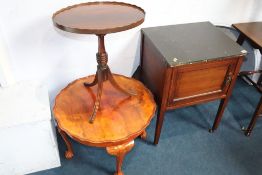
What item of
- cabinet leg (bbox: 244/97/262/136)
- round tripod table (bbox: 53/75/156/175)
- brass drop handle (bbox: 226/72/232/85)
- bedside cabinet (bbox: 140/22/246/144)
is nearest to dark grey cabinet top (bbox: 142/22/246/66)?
bedside cabinet (bbox: 140/22/246/144)

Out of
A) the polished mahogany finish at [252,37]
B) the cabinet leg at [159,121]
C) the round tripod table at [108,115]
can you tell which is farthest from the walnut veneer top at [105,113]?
the polished mahogany finish at [252,37]

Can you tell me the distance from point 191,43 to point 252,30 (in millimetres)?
539

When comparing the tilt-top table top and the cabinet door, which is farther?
the cabinet door

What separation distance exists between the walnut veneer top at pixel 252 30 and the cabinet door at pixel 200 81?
12.1 inches

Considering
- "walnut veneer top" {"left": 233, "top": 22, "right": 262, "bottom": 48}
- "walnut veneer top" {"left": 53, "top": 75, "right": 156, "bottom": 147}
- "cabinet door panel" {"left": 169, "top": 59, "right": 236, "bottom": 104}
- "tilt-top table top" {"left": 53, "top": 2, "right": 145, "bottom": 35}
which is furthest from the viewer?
"walnut veneer top" {"left": 233, "top": 22, "right": 262, "bottom": 48}

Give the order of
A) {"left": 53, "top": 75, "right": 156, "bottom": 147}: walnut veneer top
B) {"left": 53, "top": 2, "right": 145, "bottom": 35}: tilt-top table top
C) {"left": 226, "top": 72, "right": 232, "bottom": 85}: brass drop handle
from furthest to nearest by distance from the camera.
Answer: {"left": 226, "top": 72, "right": 232, "bottom": 85}: brass drop handle, {"left": 53, "top": 75, "right": 156, "bottom": 147}: walnut veneer top, {"left": 53, "top": 2, "right": 145, "bottom": 35}: tilt-top table top

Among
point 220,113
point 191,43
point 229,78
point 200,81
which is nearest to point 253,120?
point 220,113

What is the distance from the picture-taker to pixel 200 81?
141 cm

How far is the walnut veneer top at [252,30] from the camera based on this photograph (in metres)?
1.58

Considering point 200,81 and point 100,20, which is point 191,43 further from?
point 100,20

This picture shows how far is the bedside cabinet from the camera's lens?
1310 mm

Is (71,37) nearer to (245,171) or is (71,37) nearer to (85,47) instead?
(85,47)

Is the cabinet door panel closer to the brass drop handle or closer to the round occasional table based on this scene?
the brass drop handle

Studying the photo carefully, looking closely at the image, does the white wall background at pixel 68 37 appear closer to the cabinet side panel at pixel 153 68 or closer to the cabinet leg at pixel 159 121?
the cabinet side panel at pixel 153 68
